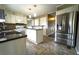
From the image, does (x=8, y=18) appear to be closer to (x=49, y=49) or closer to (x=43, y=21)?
(x=43, y=21)

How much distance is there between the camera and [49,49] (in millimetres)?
1286

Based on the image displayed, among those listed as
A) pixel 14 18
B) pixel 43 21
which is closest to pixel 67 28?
pixel 43 21

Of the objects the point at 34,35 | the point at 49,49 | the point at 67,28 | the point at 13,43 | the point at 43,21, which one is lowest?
the point at 49,49

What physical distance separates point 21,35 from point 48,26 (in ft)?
1.54

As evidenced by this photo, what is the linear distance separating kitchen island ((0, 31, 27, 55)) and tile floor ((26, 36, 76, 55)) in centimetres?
11

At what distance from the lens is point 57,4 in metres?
1.25

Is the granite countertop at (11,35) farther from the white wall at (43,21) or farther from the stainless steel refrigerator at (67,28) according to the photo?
the stainless steel refrigerator at (67,28)

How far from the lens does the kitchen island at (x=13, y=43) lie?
120cm

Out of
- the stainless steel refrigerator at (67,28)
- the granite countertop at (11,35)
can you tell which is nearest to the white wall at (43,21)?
the stainless steel refrigerator at (67,28)

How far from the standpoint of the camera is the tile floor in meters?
1.25

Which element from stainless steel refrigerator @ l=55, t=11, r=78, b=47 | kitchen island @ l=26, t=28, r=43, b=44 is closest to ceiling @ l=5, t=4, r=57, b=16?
stainless steel refrigerator @ l=55, t=11, r=78, b=47

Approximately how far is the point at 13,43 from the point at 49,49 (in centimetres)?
56
